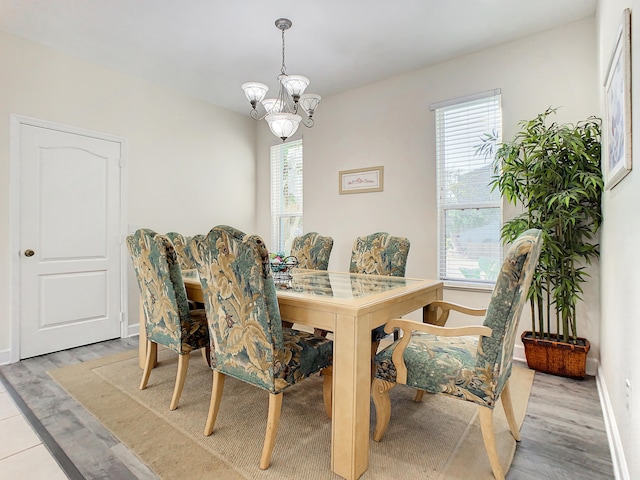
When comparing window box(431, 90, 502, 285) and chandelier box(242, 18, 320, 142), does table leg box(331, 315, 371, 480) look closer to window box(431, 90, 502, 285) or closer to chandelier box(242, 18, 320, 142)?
chandelier box(242, 18, 320, 142)

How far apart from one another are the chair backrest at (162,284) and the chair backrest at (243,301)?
0.46m

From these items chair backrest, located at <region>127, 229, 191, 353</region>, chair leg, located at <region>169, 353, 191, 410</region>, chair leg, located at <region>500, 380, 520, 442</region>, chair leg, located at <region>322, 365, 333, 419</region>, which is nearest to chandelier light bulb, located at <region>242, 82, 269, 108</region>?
chair backrest, located at <region>127, 229, 191, 353</region>

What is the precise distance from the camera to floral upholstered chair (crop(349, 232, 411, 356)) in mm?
2951

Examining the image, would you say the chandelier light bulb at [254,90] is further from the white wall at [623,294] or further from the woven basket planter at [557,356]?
the woven basket planter at [557,356]

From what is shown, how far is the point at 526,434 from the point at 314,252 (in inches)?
83.2

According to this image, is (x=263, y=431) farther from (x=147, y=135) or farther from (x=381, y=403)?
(x=147, y=135)

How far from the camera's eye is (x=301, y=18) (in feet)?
9.05

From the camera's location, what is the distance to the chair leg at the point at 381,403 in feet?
5.77

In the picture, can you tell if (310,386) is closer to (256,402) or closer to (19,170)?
(256,402)

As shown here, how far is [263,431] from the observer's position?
76.3 inches

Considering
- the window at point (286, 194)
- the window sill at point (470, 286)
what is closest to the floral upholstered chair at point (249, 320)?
the window sill at point (470, 286)

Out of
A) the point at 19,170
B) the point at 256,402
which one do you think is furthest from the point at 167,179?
the point at 256,402

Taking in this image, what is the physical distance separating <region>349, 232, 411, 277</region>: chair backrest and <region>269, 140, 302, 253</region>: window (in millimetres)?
1785

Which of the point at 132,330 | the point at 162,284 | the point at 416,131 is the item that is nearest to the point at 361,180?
the point at 416,131
